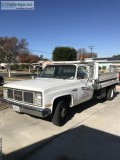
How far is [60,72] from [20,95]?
2.06 meters

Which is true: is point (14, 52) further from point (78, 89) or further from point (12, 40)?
point (78, 89)

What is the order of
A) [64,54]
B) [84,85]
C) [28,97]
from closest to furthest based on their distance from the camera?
[28,97] → [84,85] → [64,54]

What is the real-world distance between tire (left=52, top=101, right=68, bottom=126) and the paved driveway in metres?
0.17

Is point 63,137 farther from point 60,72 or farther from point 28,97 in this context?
point 60,72

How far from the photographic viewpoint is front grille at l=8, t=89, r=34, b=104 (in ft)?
20.4

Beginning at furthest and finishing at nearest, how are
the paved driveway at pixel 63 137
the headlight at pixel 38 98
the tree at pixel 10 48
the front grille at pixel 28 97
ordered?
1. the tree at pixel 10 48
2. the front grille at pixel 28 97
3. the headlight at pixel 38 98
4. the paved driveway at pixel 63 137

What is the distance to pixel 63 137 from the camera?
18.6 feet

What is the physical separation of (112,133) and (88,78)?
2746 millimetres

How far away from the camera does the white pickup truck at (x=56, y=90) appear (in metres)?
6.01

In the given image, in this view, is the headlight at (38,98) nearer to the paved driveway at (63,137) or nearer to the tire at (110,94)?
the paved driveway at (63,137)

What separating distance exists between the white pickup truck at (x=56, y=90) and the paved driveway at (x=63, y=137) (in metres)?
0.50

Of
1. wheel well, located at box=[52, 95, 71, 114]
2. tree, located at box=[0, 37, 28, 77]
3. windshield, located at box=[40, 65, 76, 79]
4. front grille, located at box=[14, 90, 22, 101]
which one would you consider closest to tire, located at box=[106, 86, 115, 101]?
windshield, located at box=[40, 65, 76, 79]

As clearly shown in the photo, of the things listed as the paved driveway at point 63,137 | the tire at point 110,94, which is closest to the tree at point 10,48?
the tire at point 110,94

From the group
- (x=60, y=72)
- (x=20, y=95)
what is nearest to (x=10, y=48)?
(x=60, y=72)
